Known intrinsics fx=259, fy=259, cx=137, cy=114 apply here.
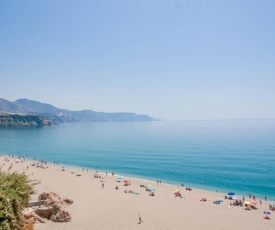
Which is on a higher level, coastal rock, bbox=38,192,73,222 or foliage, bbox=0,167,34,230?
foliage, bbox=0,167,34,230

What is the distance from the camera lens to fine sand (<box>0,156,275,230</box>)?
2543 centimetres

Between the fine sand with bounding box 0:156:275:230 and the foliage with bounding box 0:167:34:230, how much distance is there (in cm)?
662

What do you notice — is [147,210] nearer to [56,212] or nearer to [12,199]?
[56,212]

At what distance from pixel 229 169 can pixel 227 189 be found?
46.9ft

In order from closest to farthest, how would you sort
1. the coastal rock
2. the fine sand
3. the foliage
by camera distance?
the foliage < the coastal rock < the fine sand

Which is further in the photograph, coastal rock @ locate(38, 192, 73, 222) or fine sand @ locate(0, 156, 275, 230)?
fine sand @ locate(0, 156, 275, 230)

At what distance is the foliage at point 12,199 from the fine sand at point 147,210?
662 centimetres

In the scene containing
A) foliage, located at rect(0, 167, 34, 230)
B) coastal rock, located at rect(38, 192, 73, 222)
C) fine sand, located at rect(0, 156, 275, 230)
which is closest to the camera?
foliage, located at rect(0, 167, 34, 230)

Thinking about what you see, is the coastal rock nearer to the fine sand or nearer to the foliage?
the fine sand

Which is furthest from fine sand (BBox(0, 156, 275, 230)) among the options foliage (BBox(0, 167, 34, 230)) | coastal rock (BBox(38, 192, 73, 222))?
foliage (BBox(0, 167, 34, 230))

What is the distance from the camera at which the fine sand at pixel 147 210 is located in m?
25.4

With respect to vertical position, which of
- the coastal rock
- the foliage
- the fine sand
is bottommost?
the fine sand

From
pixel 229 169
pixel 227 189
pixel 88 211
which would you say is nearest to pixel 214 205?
pixel 227 189

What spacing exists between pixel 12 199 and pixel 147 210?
59.0 ft
